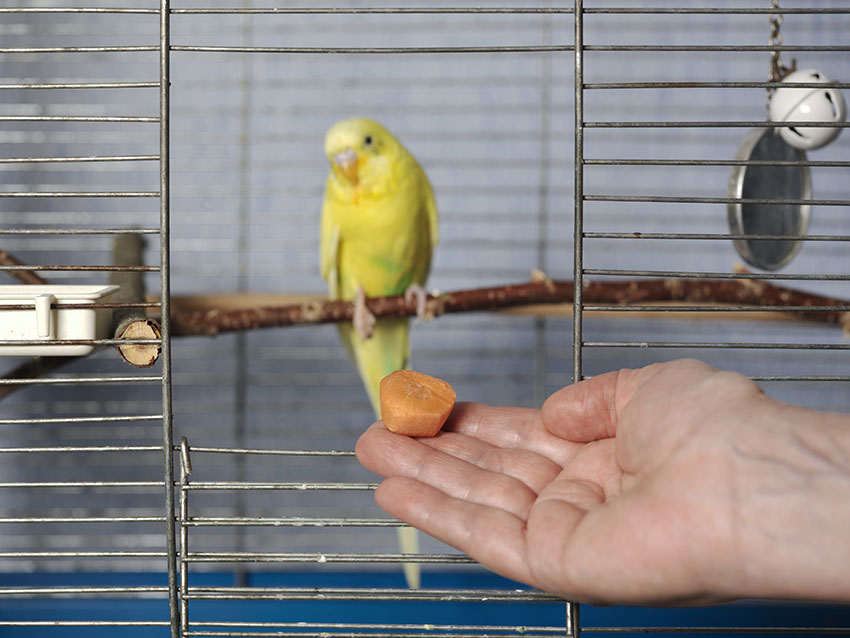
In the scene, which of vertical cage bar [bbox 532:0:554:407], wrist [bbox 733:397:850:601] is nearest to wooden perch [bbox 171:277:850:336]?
vertical cage bar [bbox 532:0:554:407]

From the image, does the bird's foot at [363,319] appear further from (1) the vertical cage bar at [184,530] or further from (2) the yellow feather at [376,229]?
(1) the vertical cage bar at [184,530]

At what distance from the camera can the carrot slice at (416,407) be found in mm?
656

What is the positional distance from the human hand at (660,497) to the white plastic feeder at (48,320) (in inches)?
9.9

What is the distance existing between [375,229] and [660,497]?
1011 millimetres

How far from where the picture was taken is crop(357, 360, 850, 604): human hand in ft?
1.53

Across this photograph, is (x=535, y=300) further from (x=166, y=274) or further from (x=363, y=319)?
(x=166, y=274)

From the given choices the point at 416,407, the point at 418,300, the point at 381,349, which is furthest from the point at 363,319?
the point at 416,407

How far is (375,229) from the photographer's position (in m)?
1.44

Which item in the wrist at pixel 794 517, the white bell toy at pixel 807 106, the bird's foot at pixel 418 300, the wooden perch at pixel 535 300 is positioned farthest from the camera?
the bird's foot at pixel 418 300

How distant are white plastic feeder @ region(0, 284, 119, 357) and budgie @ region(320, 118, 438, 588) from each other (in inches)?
28.1

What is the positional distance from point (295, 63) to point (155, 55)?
27 centimetres

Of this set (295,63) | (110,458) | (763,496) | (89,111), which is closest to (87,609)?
(110,458)

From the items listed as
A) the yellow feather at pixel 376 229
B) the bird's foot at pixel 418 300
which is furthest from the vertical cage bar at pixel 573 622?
the yellow feather at pixel 376 229

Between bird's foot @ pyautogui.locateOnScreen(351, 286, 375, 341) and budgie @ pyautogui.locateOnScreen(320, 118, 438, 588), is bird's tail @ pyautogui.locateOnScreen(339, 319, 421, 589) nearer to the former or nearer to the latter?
budgie @ pyautogui.locateOnScreen(320, 118, 438, 588)
